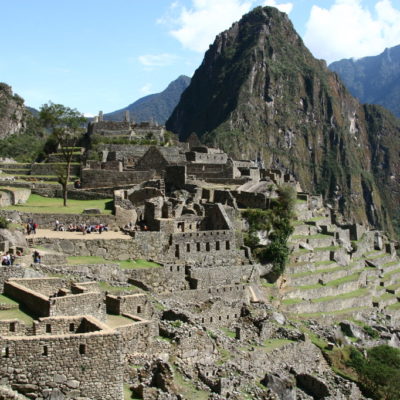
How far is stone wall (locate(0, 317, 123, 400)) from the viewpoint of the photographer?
1364cm

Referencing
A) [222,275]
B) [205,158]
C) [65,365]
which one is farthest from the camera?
[205,158]

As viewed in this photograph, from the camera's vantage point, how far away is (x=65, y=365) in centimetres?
1398

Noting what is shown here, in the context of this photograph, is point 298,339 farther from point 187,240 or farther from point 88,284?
point 88,284

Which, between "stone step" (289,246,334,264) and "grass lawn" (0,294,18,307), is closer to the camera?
"grass lawn" (0,294,18,307)

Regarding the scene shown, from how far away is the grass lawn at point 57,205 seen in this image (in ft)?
105

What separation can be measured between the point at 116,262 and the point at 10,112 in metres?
91.7

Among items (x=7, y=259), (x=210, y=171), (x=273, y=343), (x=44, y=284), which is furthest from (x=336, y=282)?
(x=44, y=284)

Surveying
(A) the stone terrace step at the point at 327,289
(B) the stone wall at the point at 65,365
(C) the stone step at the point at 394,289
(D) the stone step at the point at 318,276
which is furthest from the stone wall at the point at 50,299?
(C) the stone step at the point at 394,289

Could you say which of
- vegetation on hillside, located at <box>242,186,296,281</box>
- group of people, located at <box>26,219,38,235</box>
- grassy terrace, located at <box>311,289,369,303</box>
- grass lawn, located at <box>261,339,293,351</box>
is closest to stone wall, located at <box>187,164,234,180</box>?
vegetation on hillside, located at <box>242,186,296,281</box>

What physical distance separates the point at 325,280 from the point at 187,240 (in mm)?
15493

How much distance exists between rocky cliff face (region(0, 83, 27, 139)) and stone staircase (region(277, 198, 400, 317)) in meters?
65.0

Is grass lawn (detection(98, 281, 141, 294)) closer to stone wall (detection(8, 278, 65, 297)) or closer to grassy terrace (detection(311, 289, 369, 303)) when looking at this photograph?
stone wall (detection(8, 278, 65, 297))

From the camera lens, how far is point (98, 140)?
2116 inches

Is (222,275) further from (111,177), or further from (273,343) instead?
(111,177)
